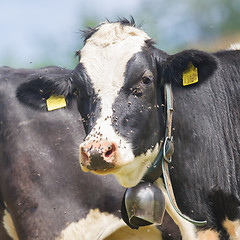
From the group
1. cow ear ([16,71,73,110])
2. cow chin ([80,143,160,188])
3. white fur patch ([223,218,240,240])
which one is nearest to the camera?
cow chin ([80,143,160,188])

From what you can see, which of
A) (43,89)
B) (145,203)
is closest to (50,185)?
(43,89)

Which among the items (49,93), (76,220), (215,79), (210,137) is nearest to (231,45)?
(215,79)

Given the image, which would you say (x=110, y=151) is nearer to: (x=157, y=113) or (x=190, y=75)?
(x=157, y=113)

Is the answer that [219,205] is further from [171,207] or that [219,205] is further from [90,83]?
[90,83]

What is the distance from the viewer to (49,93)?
532 centimetres

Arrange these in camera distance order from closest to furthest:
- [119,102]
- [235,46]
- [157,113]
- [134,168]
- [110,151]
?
1. [110,151]
2. [119,102]
3. [134,168]
4. [157,113]
5. [235,46]

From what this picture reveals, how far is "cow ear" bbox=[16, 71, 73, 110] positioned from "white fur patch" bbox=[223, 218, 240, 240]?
183 centimetres

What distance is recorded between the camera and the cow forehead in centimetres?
450

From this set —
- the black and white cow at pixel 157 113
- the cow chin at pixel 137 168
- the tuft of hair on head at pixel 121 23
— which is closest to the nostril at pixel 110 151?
the black and white cow at pixel 157 113

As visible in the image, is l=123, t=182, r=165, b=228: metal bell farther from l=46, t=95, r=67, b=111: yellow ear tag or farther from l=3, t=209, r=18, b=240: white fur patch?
l=3, t=209, r=18, b=240: white fur patch

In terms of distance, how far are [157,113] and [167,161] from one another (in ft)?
1.36

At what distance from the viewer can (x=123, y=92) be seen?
4.44 m

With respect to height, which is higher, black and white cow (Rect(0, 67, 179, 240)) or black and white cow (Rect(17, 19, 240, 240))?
black and white cow (Rect(17, 19, 240, 240))

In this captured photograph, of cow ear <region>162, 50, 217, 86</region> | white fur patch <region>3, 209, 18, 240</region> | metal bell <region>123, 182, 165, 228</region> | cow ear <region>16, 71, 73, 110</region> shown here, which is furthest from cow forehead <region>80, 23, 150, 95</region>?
white fur patch <region>3, 209, 18, 240</region>
